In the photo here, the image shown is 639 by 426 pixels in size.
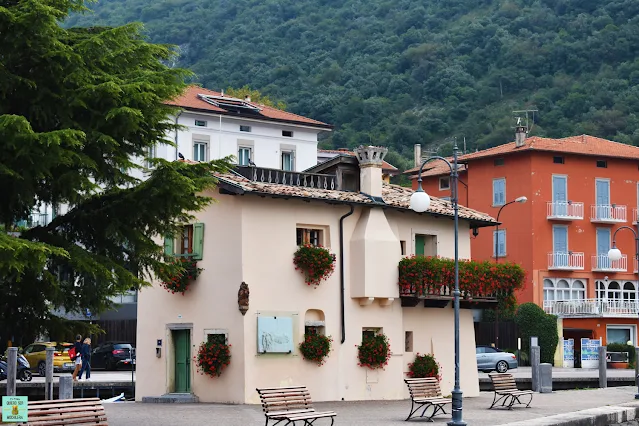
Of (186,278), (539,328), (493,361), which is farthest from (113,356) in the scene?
(539,328)

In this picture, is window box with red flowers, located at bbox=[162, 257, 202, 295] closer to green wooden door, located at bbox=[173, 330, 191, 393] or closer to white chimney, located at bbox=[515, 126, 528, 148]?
green wooden door, located at bbox=[173, 330, 191, 393]

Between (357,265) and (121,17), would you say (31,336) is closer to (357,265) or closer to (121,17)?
(357,265)

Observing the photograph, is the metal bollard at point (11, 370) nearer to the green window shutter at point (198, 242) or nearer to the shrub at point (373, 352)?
the green window shutter at point (198, 242)

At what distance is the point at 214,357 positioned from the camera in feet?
105

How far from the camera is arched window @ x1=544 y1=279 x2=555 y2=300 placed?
69500 millimetres

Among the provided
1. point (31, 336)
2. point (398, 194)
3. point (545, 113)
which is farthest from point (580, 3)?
point (31, 336)

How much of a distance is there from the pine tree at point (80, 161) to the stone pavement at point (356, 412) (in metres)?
3.96

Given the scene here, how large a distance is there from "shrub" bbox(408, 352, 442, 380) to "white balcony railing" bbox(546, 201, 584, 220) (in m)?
35.3

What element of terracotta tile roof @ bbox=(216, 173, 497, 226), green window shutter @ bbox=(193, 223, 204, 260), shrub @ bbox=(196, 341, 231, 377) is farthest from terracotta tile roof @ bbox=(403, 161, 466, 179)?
shrub @ bbox=(196, 341, 231, 377)

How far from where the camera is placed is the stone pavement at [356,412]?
2619 cm

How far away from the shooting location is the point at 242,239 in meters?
32.0

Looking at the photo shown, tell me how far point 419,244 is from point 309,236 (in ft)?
16.2

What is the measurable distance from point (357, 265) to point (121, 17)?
4310 inches

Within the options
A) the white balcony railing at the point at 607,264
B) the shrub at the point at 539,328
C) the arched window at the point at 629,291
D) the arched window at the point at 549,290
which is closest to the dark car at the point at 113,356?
the shrub at the point at 539,328
